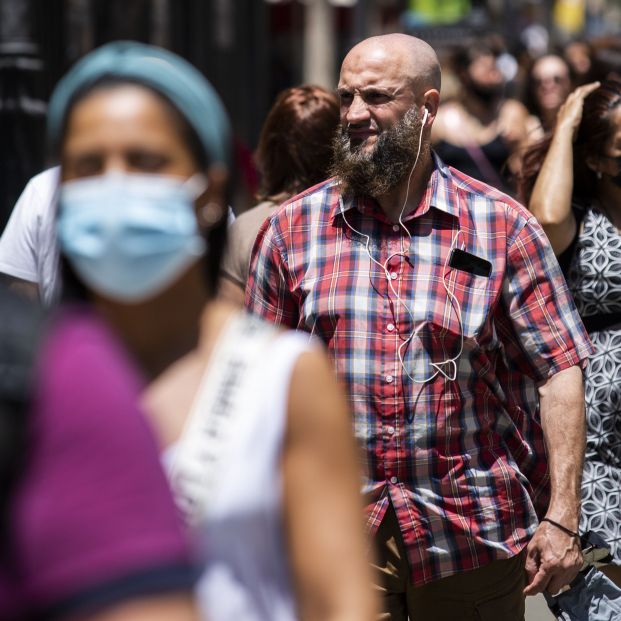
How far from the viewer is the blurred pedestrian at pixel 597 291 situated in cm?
457

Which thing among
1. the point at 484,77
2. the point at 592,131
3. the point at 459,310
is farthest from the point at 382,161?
the point at 484,77

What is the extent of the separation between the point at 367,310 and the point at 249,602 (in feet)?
6.00

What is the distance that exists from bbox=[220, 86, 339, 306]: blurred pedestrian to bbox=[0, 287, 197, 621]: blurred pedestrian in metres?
3.54

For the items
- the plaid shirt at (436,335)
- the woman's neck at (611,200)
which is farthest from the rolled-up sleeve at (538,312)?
the woman's neck at (611,200)

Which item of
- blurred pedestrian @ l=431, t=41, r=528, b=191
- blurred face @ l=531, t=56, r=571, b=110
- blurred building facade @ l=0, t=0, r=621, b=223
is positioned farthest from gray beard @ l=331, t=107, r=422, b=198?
blurred face @ l=531, t=56, r=571, b=110

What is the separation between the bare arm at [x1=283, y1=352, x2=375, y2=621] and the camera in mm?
1977

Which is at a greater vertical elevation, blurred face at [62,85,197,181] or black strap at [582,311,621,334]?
blurred face at [62,85,197,181]

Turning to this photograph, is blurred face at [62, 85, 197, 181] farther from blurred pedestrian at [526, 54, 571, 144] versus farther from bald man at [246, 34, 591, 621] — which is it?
blurred pedestrian at [526, 54, 571, 144]

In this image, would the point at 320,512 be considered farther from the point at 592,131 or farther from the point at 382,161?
the point at 592,131

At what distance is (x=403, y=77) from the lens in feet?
13.4

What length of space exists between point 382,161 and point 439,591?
3.92 feet

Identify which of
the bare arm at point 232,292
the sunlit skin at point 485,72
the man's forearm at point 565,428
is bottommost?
the man's forearm at point 565,428

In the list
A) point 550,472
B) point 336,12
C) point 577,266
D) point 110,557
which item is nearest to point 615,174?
point 577,266

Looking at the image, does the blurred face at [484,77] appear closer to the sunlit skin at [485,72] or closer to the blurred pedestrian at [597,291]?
the sunlit skin at [485,72]
